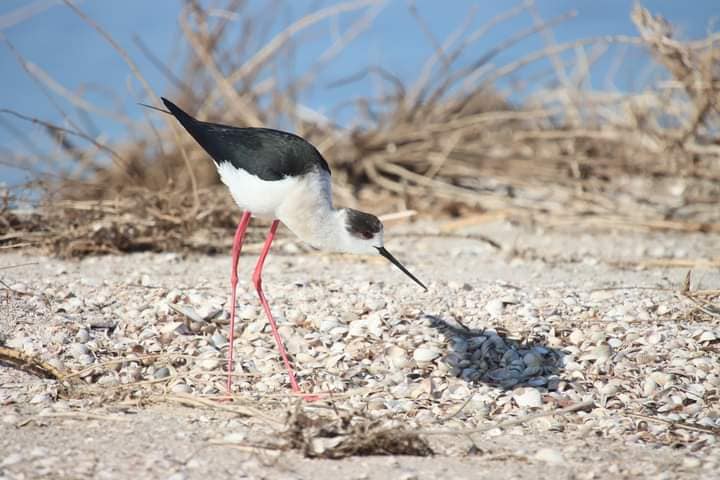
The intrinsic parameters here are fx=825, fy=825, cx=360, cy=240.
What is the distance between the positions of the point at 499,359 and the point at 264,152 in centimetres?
120

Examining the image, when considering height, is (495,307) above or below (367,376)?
above

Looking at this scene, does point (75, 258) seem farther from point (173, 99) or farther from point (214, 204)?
point (173, 99)

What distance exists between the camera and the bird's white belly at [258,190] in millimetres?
3037

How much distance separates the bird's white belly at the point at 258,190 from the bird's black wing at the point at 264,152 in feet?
0.07

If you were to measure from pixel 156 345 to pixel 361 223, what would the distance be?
95 centimetres

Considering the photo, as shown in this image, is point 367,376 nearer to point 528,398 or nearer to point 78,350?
point 528,398

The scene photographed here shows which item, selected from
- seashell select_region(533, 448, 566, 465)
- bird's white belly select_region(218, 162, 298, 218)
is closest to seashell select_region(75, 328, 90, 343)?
bird's white belly select_region(218, 162, 298, 218)

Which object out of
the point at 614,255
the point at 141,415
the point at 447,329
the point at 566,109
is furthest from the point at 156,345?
the point at 566,109

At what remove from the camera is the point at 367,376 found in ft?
10.1

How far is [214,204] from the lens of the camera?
5.34 meters

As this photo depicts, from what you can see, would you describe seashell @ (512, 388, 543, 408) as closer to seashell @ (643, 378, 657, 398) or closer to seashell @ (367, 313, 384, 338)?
seashell @ (643, 378, 657, 398)

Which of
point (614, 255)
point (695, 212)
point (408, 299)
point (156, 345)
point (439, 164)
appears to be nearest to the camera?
point (156, 345)

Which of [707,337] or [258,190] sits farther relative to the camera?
[707,337]

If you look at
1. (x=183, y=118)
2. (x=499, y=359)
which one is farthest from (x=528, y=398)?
(x=183, y=118)
